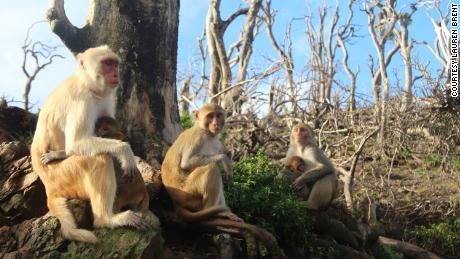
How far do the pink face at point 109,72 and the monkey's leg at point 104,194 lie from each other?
0.81 m

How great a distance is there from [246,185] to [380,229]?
3.64 meters

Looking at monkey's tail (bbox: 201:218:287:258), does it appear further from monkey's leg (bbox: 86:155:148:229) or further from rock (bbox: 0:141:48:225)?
rock (bbox: 0:141:48:225)

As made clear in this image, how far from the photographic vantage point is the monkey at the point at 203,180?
703cm

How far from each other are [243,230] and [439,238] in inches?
297

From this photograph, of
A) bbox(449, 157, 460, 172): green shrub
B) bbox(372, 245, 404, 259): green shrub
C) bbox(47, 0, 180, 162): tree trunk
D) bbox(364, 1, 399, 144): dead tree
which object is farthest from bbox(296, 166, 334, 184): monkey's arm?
bbox(364, 1, 399, 144): dead tree

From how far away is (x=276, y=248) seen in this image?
7023mm

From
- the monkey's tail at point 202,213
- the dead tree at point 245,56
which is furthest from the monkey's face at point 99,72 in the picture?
the dead tree at point 245,56

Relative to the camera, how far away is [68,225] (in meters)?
5.84

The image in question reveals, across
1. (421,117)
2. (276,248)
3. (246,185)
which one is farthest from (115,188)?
(421,117)

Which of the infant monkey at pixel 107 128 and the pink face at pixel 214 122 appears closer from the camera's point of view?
the infant monkey at pixel 107 128

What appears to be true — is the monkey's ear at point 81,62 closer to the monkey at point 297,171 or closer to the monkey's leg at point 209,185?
the monkey's leg at point 209,185

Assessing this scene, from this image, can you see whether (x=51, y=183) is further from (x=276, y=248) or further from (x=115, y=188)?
(x=276, y=248)

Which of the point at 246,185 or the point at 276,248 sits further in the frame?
the point at 246,185

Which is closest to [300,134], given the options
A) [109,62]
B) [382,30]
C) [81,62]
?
[109,62]
